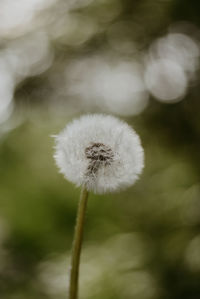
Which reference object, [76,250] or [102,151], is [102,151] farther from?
[76,250]

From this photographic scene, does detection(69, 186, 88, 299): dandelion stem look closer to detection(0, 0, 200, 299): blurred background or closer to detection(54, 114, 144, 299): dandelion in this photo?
detection(54, 114, 144, 299): dandelion

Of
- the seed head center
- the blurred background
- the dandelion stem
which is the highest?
the blurred background

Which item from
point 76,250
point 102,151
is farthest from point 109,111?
point 76,250

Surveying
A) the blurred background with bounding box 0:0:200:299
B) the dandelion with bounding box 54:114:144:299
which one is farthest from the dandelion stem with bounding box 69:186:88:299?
the blurred background with bounding box 0:0:200:299

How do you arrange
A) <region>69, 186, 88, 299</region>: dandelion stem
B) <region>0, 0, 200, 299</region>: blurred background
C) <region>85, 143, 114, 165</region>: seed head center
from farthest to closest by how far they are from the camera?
<region>0, 0, 200, 299</region>: blurred background → <region>85, 143, 114, 165</region>: seed head center → <region>69, 186, 88, 299</region>: dandelion stem

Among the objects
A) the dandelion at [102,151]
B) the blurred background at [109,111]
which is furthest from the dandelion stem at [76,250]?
the blurred background at [109,111]

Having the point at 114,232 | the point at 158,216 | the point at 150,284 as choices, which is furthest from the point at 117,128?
the point at 114,232

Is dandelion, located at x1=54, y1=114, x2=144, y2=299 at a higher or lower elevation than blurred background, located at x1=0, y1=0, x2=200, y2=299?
lower
